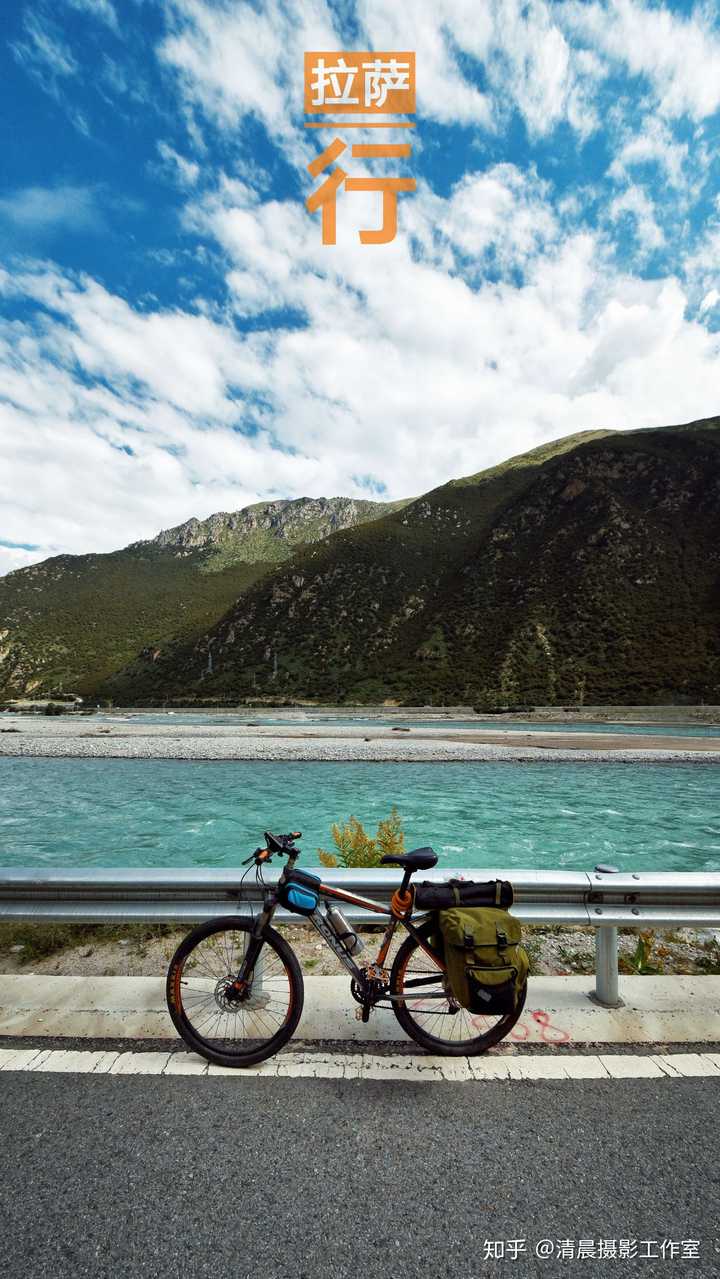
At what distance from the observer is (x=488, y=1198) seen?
2.13m

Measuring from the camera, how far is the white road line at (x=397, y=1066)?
9.51 ft

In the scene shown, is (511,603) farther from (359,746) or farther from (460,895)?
(460,895)

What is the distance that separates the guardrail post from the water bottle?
149cm

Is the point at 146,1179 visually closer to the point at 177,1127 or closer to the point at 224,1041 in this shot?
the point at 177,1127

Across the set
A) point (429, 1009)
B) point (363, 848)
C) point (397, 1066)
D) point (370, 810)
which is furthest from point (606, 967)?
point (370, 810)

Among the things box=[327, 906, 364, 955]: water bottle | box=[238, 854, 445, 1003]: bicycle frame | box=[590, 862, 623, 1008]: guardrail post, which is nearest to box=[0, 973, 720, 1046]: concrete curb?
box=[590, 862, 623, 1008]: guardrail post

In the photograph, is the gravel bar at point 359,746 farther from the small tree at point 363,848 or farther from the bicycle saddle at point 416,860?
the bicycle saddle at point 416,860

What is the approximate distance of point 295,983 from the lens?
307 centimetres

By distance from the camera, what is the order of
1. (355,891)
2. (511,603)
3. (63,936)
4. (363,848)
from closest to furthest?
(355,891)
(63,936)
(363,848)
(511,603)

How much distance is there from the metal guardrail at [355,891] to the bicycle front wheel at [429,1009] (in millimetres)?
381

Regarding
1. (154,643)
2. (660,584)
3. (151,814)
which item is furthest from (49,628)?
(151,814)

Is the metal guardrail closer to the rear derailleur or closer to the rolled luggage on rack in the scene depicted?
the rolled luggage on rack

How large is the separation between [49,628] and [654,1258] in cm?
13240

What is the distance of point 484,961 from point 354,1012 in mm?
1150
